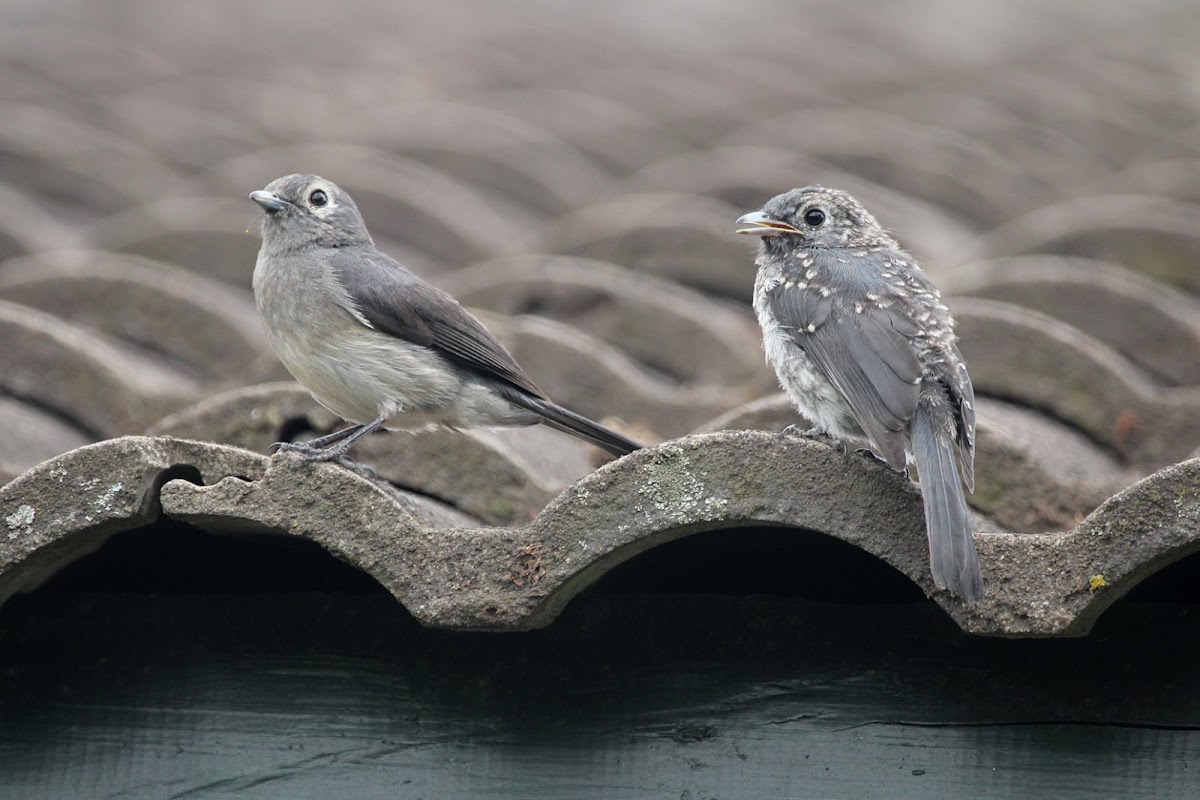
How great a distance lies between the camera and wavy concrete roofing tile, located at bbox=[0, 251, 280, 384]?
163 inches

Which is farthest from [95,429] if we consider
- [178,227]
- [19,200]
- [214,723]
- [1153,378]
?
[1153,378]

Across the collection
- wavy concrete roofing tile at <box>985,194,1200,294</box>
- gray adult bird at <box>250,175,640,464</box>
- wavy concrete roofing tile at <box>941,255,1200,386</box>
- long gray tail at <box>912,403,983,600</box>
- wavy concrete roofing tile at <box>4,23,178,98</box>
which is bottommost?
long gray tail at <box>912,403,983,600</box>

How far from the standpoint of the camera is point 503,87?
8180 millimetres

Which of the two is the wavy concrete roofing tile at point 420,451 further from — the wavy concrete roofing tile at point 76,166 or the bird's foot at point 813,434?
the wavy concrete roofing tile at point 76,166

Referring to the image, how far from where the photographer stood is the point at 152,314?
4164 mm

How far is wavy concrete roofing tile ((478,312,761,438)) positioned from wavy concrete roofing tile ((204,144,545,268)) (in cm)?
146

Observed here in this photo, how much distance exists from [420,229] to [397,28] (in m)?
4.78

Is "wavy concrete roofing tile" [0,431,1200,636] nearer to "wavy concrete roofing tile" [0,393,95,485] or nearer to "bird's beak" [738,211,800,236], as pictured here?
"wavy concrete roofing tile" [0,393,95,485]

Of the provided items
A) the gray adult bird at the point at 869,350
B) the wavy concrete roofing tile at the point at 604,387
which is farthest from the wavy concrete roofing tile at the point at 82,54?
the gray adult bird at the point at 869,350

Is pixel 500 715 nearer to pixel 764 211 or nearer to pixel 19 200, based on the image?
pixel 764 211

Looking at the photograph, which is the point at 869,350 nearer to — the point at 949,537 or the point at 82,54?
the point at 949,537

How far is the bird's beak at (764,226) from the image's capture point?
142 inches

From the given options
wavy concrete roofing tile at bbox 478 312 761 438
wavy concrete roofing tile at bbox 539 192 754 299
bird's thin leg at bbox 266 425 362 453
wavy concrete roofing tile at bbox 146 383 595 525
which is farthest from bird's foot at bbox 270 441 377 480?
wavy concrete roofing tile at bbox 539 192 754 299

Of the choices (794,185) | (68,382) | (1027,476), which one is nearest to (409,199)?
(794,185)
